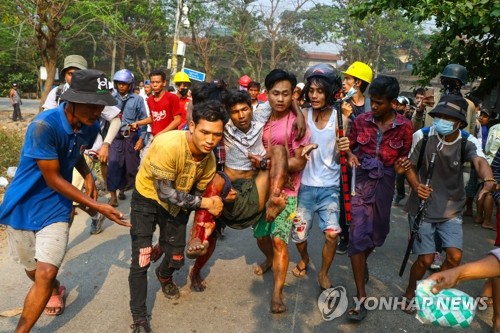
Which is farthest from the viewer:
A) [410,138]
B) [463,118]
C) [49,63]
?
[49,63]

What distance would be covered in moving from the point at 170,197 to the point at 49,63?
6837 millimetres

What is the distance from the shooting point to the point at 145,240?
3.01 metres

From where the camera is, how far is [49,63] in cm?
820

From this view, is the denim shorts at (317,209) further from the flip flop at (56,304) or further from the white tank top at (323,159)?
the flip flop at (56,304)

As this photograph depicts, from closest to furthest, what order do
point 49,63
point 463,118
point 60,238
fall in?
point 60,238 → point 463,118 → point 49,63

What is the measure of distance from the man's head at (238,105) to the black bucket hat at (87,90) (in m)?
1.02

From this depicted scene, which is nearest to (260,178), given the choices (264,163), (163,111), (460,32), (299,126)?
(264,163)

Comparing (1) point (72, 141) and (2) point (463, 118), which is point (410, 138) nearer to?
(2) point (463, 118)

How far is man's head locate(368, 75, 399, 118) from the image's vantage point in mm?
3373

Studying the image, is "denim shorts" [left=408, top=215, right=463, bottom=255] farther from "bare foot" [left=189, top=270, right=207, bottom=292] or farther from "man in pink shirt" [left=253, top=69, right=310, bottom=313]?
"bare foot" [left=189, top=270, right=207, bottom=292]

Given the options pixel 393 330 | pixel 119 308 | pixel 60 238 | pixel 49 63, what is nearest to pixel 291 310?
pixel 393 330

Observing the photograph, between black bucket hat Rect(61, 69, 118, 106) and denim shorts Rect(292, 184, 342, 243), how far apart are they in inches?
75.5

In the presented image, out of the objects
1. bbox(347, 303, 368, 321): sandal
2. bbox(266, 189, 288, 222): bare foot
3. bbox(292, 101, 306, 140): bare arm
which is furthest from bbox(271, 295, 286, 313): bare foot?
bbox(292, 101, 306, 140): bare arm

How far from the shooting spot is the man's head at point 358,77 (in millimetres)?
4258
